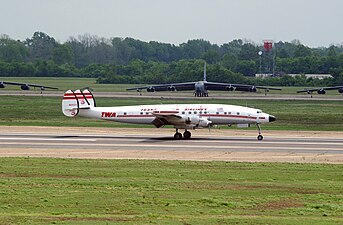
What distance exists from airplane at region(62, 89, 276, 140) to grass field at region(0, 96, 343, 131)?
8.45 meters

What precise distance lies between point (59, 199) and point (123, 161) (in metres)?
11.9

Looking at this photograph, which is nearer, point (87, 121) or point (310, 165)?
point (310, 165)

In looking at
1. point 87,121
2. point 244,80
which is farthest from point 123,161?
point 244,80

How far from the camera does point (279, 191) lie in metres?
26.5

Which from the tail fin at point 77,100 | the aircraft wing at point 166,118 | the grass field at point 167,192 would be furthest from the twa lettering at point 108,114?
the grass field at point 167,192

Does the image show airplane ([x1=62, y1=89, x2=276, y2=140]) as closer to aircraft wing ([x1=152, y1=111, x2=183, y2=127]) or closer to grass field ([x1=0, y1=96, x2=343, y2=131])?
aircraft wing ([x1=152, y1=111, x2=183, y2=127])

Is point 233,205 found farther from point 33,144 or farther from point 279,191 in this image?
point 33,144

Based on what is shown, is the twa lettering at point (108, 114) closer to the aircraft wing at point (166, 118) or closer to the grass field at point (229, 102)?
the aircraft wing at point (166, 118)

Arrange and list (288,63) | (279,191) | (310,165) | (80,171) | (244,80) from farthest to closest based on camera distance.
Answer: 1. (288,63)
2. (244,80)
3. (310,165)
4. (80,171)
5. (279,191)

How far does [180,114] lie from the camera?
4950 cm

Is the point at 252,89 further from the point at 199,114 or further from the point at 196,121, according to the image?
the point at 196,121

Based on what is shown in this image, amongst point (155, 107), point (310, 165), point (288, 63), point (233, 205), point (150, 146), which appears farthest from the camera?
point (288, 63)

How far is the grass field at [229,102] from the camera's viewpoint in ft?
203

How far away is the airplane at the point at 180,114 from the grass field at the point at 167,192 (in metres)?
13.6
